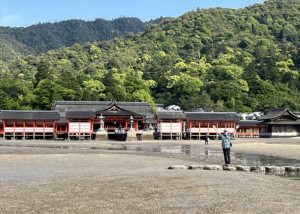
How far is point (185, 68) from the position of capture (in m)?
132

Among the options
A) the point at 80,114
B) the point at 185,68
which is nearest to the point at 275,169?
the point at 80,114

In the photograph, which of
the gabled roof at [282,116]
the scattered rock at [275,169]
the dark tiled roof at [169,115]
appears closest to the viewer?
the scattered rock at [275,169]

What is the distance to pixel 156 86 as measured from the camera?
120m

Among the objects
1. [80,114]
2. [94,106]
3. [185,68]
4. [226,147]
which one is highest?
[185,68]

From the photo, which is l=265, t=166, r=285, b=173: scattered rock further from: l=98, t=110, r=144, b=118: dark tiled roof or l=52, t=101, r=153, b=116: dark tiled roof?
l=52, t=101, r=153, b=116: dark tiled roof

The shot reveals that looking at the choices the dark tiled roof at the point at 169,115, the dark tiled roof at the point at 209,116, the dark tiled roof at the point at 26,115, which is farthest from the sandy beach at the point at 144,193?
the dark tiled roof at the point at 209,116

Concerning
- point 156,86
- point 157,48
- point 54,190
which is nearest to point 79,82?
point 156,86

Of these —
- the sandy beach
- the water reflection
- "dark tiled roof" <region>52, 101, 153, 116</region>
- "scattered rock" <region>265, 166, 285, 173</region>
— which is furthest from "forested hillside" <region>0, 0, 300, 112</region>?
the sandy beach

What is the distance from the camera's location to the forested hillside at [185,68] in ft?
300

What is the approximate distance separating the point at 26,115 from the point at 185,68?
79.6m

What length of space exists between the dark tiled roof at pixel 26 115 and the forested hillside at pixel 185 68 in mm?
17368

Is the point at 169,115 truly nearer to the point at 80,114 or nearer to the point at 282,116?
the point at 80,114

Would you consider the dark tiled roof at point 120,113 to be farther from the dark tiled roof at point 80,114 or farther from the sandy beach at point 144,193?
the sandy beach at point 144,193

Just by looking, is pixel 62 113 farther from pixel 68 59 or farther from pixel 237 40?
pixel 237 40
